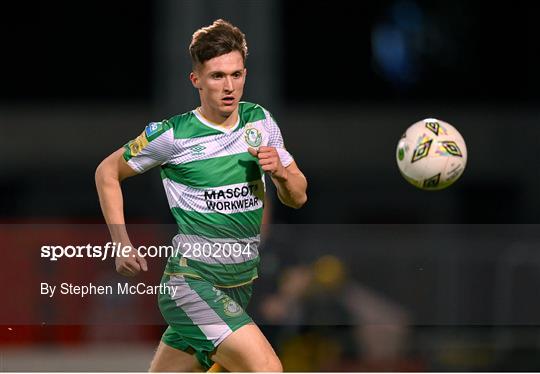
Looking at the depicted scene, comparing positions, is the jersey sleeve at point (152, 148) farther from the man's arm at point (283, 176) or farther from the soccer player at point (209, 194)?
the man's arm at point (283, 176)

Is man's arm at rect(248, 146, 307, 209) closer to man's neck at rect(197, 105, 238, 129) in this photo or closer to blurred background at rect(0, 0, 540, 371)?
man's neck at rect(197, 105, 238, 129)

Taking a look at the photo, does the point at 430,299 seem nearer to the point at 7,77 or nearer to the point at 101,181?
the point at 101,181

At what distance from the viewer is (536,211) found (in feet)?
46.1

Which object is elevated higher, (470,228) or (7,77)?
(7,77)

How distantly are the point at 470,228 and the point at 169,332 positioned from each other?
25.3ft

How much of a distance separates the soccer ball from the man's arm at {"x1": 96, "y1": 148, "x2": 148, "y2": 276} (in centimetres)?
145

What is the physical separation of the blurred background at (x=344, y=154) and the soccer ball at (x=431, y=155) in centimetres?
258

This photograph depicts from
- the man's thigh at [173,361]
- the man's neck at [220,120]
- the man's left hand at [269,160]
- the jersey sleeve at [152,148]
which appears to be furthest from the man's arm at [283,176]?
the man's thigh at [173,361]

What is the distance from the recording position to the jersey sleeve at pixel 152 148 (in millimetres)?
5445

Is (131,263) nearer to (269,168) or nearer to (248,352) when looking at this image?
(248,352)

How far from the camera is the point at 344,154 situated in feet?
45.6

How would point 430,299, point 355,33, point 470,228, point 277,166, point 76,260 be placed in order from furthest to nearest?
point 355,33, point 470,228, point 430,299, point 76,260, point 277,166

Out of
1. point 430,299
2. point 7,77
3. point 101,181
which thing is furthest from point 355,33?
point 101,181

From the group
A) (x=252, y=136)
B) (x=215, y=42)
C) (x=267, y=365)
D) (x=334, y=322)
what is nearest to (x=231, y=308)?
(x=267, y=365)
